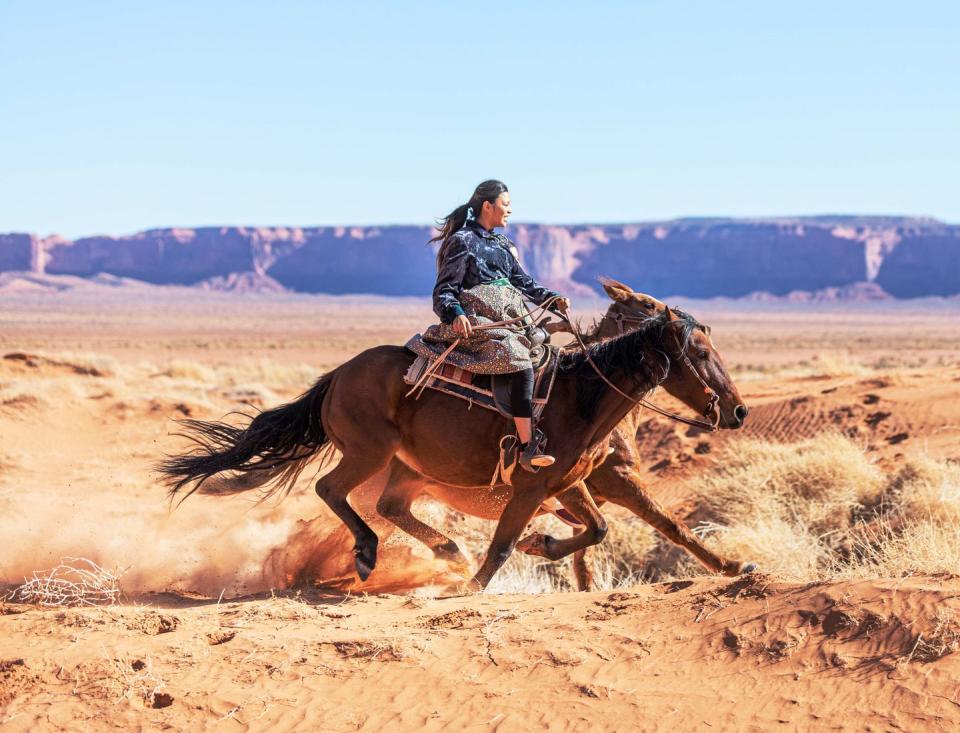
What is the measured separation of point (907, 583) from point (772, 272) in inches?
6461

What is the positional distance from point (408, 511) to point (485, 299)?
6.16 ft

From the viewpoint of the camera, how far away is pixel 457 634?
255 inches

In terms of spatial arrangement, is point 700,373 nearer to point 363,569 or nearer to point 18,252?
point 363,569

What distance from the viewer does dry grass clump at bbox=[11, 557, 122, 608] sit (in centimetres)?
784

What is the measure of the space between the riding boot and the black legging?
0.16m

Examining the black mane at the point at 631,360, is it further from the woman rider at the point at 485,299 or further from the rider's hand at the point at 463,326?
the rider's hand at the point at 463,326

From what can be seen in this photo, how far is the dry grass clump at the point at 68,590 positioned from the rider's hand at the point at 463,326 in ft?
9.20

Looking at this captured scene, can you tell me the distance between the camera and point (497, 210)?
25.6 ft

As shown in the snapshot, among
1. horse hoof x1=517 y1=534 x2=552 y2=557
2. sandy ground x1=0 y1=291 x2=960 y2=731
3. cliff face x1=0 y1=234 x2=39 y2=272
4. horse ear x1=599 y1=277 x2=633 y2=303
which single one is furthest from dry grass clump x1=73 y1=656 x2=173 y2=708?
cliff face x1=0 y1=234 x2=39 y2=272

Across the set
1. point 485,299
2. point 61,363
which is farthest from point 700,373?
point 61,363

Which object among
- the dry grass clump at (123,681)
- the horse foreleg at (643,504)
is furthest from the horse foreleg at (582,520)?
the dry grass clump at (123,681)

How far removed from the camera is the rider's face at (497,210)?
7.80 metres

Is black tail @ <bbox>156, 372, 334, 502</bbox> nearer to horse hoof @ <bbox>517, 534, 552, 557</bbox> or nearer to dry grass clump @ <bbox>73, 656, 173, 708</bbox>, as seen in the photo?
horse hoof @ <bbox>517, 534, 552, 557</bbox>

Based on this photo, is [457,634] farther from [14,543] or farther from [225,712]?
[14,543]
